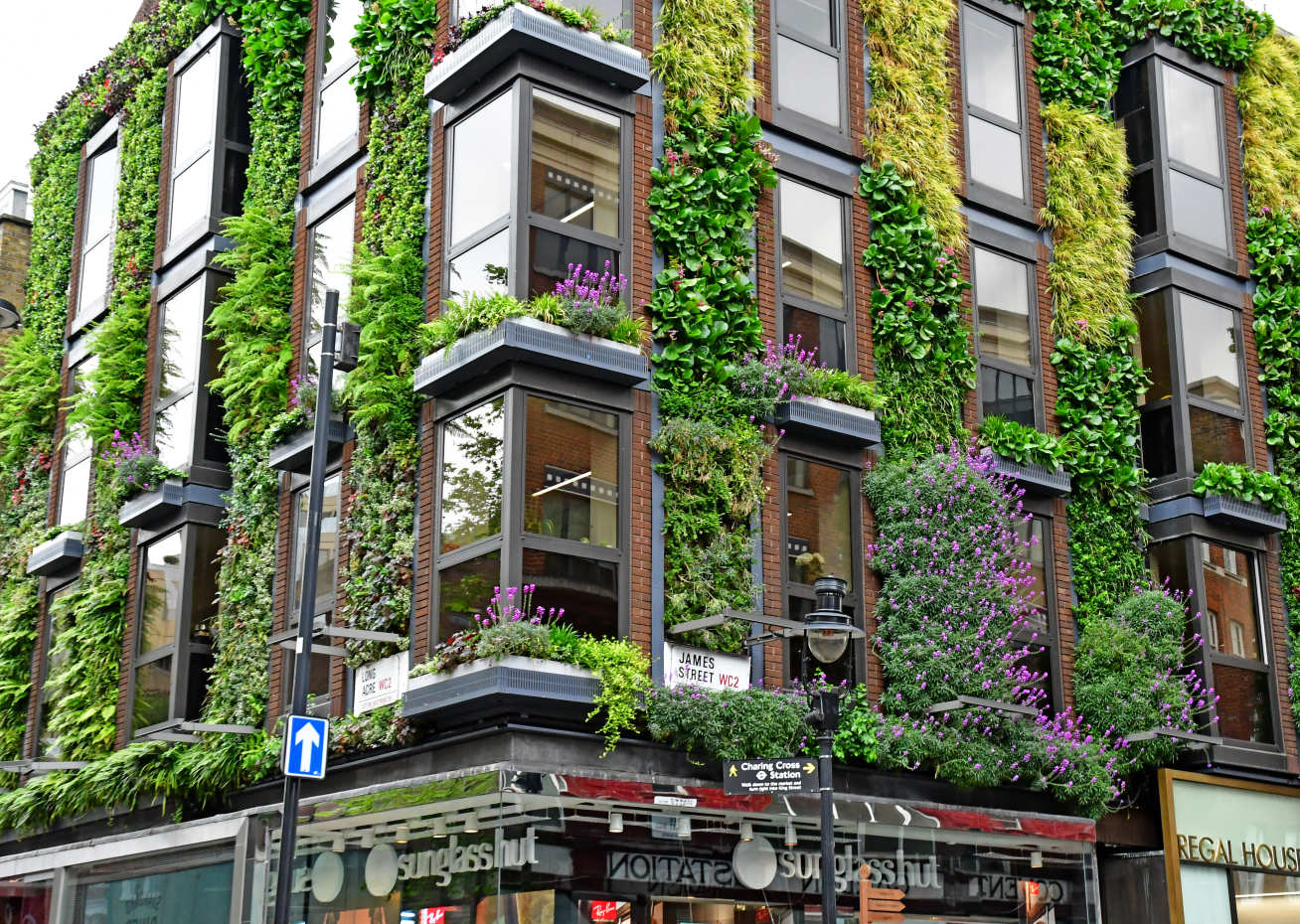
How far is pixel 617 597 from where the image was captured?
1606cm

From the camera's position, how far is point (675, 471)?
16766 millimetres

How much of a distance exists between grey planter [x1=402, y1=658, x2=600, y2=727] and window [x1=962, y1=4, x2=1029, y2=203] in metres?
9.88

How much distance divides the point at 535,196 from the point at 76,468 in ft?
38.5

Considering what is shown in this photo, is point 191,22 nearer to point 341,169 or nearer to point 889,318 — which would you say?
point 341,169

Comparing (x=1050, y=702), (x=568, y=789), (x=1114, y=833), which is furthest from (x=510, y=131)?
(x=1114, y=833)

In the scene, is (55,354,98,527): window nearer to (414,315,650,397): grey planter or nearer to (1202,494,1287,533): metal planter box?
(414,315,650,397): grey planter

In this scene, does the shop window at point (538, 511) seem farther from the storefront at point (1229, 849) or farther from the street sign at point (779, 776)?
the storefront at point (1229, 849)

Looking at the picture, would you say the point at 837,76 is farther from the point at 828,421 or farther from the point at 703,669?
the point at 703,669

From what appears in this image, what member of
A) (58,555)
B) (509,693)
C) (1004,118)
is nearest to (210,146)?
(58,555)

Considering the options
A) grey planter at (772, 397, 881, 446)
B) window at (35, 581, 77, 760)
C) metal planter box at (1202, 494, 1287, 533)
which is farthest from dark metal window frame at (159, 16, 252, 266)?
metal planter box at (1202, 494, 1287, 533)

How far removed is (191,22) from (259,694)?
10.9 meters

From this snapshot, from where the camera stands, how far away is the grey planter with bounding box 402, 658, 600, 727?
14766 mm

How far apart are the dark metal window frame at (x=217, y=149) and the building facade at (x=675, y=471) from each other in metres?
0.07

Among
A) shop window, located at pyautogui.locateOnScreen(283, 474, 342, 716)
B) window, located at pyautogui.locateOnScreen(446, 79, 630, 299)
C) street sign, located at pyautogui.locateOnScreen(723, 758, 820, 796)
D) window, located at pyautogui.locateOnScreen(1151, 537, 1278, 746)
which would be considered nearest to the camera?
street sign, located at pyautogui.locateOnScreen(723, 758, 820, 796)
